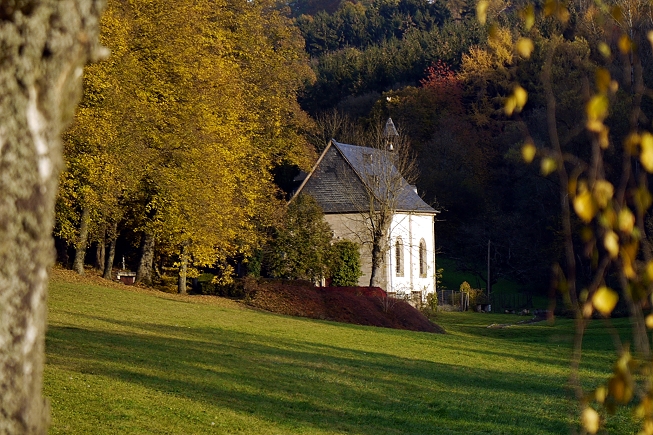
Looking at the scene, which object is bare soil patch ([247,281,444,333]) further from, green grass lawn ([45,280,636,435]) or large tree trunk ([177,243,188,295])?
green grass lawn ([45,280,636,435])

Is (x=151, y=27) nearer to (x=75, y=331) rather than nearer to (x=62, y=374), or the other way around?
(x=75, y=331)

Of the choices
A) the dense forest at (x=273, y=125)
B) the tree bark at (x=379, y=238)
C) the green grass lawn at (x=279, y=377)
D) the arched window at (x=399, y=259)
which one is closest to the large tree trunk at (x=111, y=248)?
the dense forest at (x=273, y=125)

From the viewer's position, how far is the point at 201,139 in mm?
33031

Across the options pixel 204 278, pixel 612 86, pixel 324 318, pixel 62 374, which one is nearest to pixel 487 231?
pixel 204 278

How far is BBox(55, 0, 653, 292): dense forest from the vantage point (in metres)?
29.8

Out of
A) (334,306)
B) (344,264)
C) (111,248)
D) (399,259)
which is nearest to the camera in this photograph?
(334,306)

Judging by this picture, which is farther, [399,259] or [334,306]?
[399,259]

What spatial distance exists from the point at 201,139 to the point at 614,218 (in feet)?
102

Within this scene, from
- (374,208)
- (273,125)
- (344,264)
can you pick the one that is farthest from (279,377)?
(374,208)

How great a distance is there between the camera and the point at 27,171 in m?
2.57

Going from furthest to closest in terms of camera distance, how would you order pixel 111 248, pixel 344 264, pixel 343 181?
pixel 343 181 < pixel 344 264 < pixel 111 248

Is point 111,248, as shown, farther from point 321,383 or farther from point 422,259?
point 321,383

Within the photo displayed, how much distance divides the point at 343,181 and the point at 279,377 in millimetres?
31518

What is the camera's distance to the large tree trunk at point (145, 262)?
3701cm
